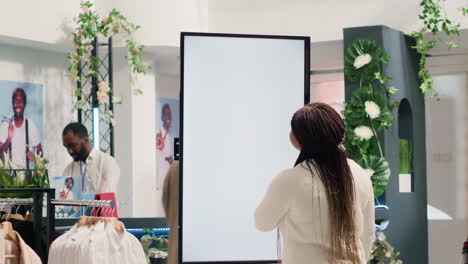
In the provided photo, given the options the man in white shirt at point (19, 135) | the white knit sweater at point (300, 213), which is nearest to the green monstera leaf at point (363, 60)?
the man in white shirt at point (19, 135)

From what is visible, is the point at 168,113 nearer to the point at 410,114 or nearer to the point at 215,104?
the point at 410,114

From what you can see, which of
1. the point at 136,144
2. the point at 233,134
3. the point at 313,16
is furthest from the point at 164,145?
the point at 233,134

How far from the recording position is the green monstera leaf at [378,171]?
632 centimetres

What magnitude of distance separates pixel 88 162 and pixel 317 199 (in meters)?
4.63

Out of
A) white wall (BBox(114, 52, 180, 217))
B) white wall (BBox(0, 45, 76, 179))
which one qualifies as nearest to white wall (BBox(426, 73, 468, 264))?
white wall (BBox(114, 52, 180, 217))

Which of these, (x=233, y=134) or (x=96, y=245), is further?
(x=233, y=134)

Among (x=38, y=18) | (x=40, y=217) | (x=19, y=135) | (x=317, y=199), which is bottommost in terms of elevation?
(x=40, y=217)

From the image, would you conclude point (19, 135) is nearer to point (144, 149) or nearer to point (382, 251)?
point (144, 149)

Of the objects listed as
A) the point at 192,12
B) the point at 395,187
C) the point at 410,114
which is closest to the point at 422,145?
the point at 410,114

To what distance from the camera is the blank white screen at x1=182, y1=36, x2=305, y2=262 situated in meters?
3.64

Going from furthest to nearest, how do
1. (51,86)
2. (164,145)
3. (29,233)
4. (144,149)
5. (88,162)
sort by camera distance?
(164,145), (144,149), (51,86), (88,162), (29,233)

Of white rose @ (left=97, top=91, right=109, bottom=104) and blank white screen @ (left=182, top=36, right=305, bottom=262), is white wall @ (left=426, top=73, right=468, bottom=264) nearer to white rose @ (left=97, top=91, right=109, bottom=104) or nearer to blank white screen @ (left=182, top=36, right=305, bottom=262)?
white rose @ (left=97, top=91, right=109, bottom=104)

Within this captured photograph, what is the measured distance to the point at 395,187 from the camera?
6621 millimetres

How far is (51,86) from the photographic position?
25.8 ft
